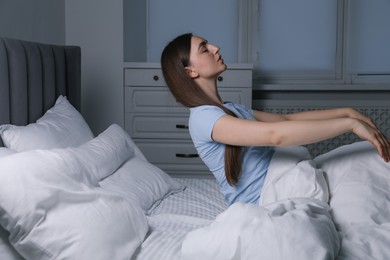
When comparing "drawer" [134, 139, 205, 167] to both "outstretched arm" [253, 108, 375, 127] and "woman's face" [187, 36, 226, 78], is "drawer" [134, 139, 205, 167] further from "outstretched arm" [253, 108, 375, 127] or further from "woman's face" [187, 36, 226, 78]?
"woman's face" [187, 36, 226, 78]

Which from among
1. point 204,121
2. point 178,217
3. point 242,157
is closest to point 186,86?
point 204,121

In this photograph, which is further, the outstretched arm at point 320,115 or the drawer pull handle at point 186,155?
the drawer pull handle at point 186,155

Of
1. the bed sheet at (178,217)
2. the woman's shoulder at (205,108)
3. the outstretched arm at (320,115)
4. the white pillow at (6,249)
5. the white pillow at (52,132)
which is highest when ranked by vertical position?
the woman's shoulder at (205,108)

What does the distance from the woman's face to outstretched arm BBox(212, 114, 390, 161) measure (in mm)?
284

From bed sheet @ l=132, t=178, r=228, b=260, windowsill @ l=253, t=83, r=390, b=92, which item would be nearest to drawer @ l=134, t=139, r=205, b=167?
windowsill @ l=253, t=83, r=390, b=92

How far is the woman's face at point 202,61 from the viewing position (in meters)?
1.60

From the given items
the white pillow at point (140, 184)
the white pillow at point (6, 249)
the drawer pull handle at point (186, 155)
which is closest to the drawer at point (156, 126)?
the drawer pull handle at point (186, 155)

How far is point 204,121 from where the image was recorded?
148 centimetres

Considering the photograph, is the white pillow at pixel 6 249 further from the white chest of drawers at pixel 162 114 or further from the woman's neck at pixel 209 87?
the white chest of drawers at pixel 162 114

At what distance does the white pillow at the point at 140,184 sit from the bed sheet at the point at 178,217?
0.03m

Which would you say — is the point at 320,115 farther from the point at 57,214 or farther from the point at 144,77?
the point at 144,77

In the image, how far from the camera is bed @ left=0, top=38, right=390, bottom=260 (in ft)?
3.36

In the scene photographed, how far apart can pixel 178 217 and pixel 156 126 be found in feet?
4.93

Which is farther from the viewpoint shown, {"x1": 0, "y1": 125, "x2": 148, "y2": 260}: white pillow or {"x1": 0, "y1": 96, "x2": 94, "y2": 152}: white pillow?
{"x1": 0, "y1": 96, "x2": 94, "y2": 152}: white pillow
